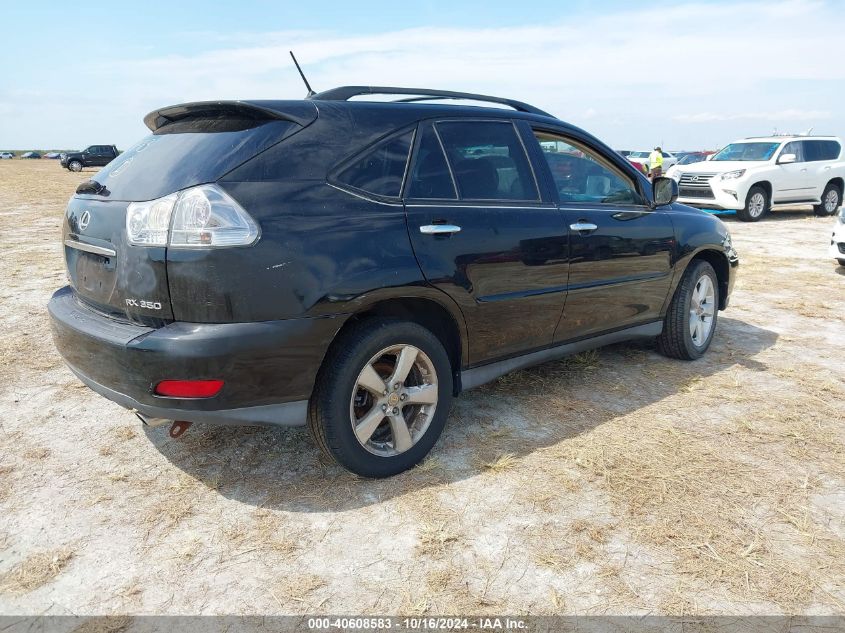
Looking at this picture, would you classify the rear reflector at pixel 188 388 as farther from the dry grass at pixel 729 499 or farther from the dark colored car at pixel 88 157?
the dark colored car at pixel 88 157

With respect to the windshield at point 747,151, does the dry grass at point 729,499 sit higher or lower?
lower

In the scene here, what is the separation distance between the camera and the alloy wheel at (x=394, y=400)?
290 cm

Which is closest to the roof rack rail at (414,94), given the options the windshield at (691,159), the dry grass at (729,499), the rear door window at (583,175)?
the rear door window at (583,175)

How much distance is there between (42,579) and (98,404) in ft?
5.36

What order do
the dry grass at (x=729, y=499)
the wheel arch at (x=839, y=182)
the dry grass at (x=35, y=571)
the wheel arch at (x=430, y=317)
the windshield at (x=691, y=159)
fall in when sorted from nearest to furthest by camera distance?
the dry grass at (x=35, y=571) → the dry grass at (x=729, y=499) → the wheel arch at (x=430, y=317) → the wheel arch at (x=839, y=182) → the windshield at (x=691, y=159)

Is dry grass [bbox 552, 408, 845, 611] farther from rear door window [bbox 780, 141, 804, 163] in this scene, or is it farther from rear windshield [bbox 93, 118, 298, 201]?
rear door window [bbox 780, 141, 804, 163]

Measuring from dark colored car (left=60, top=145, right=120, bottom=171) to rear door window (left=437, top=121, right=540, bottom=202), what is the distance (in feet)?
140

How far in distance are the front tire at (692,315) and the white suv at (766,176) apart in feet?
34.4

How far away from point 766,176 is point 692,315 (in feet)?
37.5

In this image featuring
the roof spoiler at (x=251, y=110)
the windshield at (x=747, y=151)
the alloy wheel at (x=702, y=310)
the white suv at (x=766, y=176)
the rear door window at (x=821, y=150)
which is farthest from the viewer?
the rear door window at (x=821, y=150)

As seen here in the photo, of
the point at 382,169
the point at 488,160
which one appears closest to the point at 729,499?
the point at 488,160

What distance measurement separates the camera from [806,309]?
20.9 feet

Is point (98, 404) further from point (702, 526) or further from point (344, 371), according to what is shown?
point (702, 526)

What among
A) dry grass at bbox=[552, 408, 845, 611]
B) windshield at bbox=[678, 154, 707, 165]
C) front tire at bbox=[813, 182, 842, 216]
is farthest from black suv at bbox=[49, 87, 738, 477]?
windshield at bbox=[678, 154, 707, 165]
